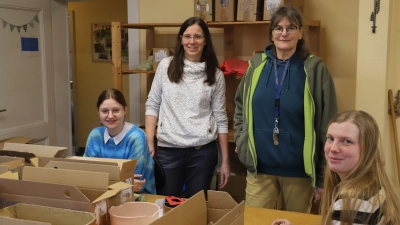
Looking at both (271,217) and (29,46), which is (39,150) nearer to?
(271,217)

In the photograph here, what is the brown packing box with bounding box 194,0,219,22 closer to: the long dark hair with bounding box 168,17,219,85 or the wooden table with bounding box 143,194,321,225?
the long dark hair with bounding box 168,17,219,85

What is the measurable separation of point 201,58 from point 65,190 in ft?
4.36

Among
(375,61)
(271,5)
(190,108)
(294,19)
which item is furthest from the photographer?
(271,5)

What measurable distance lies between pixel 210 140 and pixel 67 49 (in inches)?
78.4

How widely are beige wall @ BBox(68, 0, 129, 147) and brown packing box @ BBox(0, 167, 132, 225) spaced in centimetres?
410

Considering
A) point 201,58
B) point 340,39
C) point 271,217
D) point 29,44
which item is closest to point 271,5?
point 340,39

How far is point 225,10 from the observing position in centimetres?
306

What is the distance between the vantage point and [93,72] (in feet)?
18.8

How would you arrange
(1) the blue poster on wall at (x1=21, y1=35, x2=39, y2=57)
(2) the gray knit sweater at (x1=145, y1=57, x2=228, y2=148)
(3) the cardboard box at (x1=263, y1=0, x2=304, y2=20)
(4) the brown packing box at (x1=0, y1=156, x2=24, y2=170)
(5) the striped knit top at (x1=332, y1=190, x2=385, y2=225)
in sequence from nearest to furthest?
(5) the striped knit top at (x1=332, y1=190, x2=385, y2=225) → (4) the brown packing box at (x1=0, y1=156, x2=24, y2=170) → (2) the gray knit sweater at (x1=145, y1=57, x2=228, y2=148) → (3) the cardboard box at (x1=263, y1=0, x2=304, y2=20) → (1) the blue poster on wall at (x1=21, y1=35, x2=39, y2=57)

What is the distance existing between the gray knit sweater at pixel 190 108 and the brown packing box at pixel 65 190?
34.6 inches

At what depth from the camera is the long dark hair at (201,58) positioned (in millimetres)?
2488

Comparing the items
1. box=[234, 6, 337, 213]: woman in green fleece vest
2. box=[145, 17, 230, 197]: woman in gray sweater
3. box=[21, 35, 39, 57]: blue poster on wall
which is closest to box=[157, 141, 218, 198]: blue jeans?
box=[145, 17, 230, 197]: woman in gray sweater

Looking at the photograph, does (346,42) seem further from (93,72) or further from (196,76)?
(93,72)

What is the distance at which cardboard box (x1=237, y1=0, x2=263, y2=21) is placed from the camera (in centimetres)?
299
